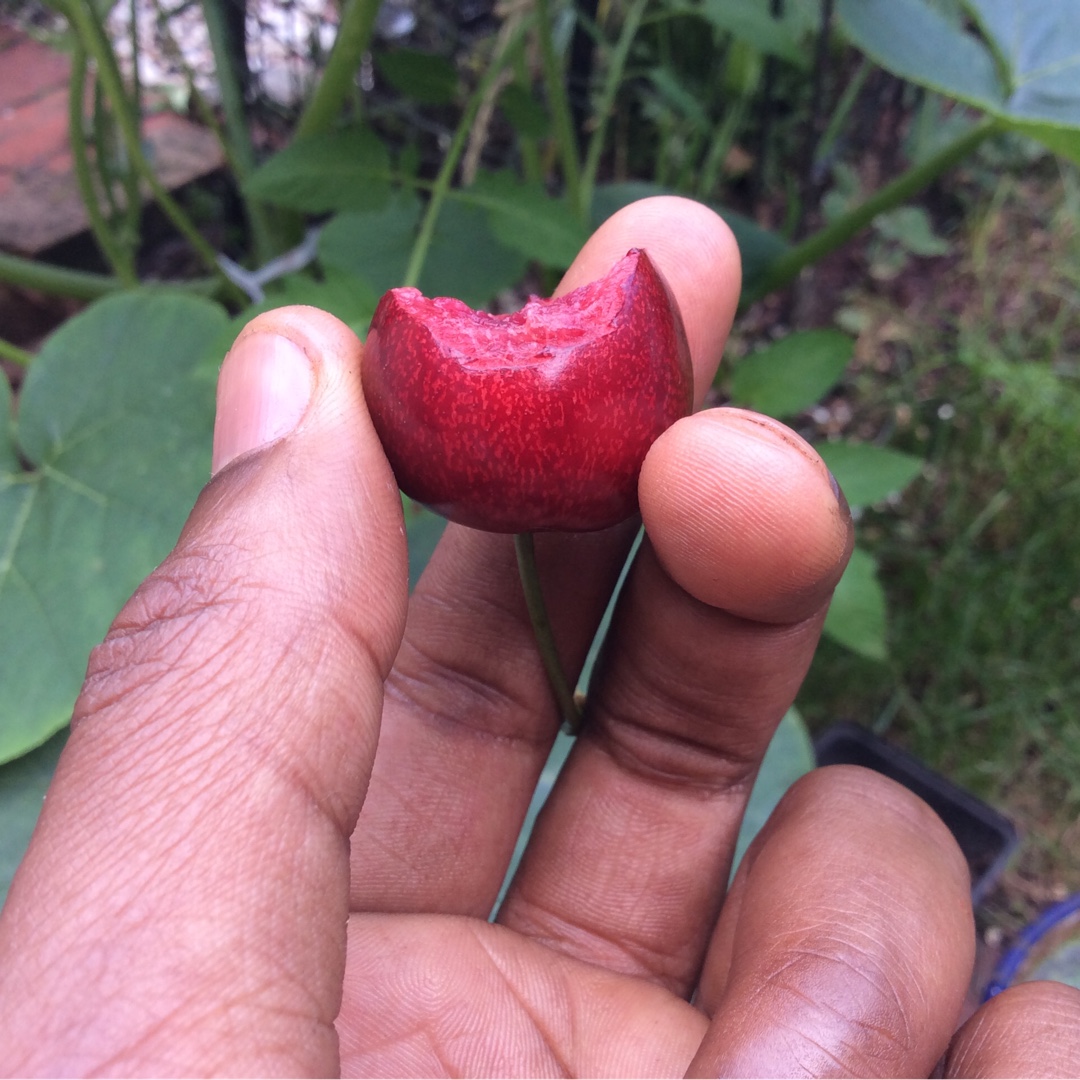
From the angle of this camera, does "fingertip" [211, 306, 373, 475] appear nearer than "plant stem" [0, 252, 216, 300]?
Yes

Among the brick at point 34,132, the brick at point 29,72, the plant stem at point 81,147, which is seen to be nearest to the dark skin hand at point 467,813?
the plant stem at point 81,147

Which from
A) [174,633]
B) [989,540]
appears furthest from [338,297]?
[989,540]

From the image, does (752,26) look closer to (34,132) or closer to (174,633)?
(174,633)

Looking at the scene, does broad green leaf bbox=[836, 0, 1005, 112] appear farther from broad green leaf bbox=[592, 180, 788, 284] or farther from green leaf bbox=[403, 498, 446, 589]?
green leaf bbox=[403, 498, 446, 589]

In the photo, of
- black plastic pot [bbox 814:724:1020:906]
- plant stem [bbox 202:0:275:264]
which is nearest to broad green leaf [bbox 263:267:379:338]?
plant stem [bbox 202:0:275:264]

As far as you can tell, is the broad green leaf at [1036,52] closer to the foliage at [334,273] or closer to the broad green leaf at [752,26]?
the foliage at [334,273]

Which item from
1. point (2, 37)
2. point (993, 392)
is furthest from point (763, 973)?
point (2, 37)

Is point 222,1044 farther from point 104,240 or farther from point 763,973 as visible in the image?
point 104,240

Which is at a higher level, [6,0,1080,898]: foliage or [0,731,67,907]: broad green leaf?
[6,0,1080,898]: foliage
